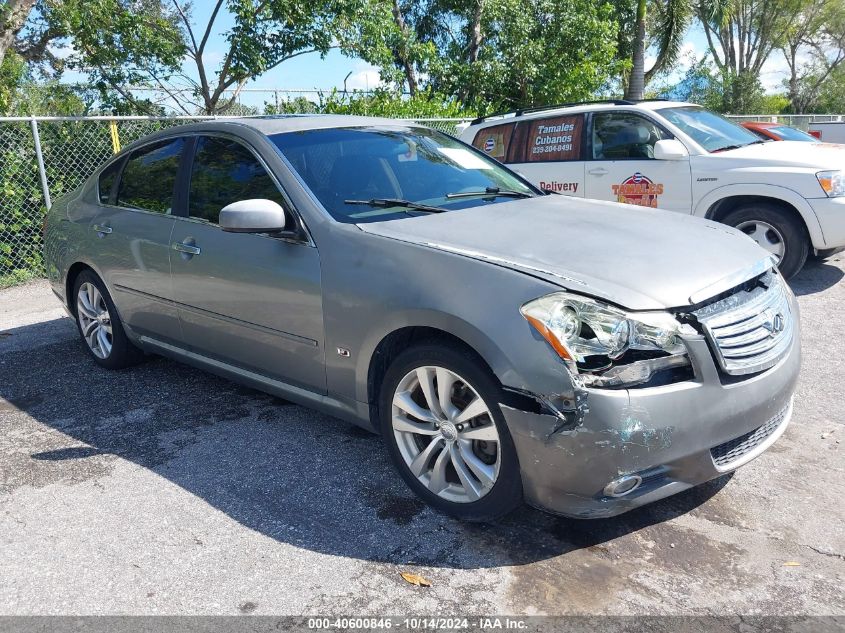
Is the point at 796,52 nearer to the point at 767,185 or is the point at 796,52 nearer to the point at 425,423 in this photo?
the point at 767,185

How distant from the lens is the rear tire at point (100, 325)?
Answer: 203 inches

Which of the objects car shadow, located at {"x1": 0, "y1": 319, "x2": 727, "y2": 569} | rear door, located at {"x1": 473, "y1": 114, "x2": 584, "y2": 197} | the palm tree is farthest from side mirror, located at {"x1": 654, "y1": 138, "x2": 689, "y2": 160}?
the palm tree

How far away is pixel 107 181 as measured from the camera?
5.29 meters

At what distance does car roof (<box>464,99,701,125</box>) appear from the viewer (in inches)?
314

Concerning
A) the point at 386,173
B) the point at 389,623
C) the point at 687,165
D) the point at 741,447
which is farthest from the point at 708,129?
the point at 389,623

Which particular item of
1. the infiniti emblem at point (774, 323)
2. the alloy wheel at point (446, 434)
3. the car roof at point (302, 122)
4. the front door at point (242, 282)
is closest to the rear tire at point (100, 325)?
the front door at point (242, 282)

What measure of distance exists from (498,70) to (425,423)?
16.3 m

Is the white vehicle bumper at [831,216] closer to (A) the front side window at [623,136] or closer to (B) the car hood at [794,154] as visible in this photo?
(B) the car hood at [794,154]

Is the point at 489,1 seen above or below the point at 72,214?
above

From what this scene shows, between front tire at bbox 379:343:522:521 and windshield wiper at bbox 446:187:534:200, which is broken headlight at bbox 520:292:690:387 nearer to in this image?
front tire at bbox 379:343:522:521

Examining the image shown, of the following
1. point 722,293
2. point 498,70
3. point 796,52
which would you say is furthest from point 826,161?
point 796,52

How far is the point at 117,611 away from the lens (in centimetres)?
270

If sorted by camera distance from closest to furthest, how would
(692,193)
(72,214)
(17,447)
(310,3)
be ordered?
(17,447), (72,214), (692,193), (310,3)

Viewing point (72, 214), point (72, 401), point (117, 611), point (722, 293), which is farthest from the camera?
point (72, 214)
